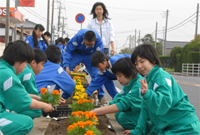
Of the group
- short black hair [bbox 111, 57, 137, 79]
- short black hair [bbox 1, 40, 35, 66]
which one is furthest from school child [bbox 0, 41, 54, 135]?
short black hair [bbox 111, 57, 137, 79]

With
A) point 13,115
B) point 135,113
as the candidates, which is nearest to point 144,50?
point 135,113

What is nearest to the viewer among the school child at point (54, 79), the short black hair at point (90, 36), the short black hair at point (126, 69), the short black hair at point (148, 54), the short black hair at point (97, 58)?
the short black hair at point (148, 54)

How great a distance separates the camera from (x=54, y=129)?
4262 millimetres

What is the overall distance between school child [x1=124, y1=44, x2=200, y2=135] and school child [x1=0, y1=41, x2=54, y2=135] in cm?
142

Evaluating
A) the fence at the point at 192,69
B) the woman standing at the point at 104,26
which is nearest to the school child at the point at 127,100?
the woman standing at the point at 104,26

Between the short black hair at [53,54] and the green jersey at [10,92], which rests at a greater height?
the short black hair at [53,54]

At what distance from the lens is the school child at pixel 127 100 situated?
4023 millimetres

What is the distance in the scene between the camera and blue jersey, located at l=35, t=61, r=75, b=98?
5.57m

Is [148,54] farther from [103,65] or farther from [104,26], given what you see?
[104,26]

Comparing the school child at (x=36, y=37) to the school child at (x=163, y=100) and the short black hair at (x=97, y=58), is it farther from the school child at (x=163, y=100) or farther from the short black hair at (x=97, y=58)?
the school child at (x=163, y=100)

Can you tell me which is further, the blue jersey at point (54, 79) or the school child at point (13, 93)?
the blue jersey at point (54, 79)

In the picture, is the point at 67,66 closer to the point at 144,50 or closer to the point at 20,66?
the point at 20,66

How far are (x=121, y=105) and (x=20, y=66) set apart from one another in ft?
4.90

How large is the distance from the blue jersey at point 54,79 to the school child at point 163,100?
2.53m
